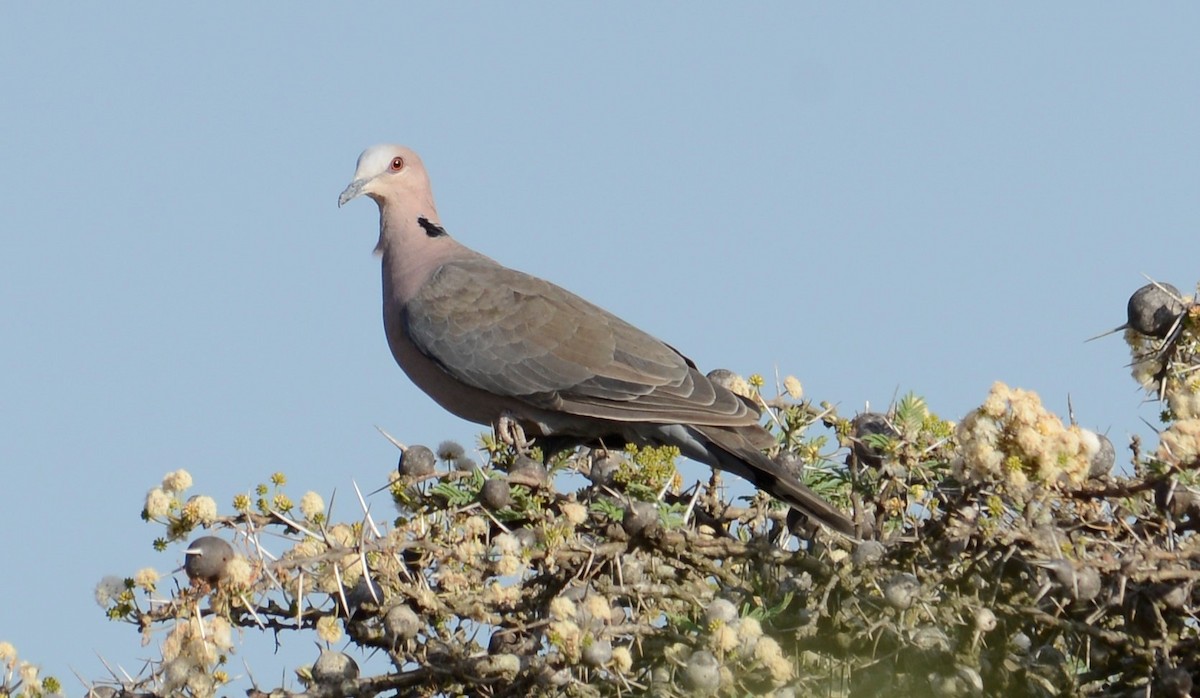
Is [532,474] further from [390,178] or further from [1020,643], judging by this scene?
[390,178]

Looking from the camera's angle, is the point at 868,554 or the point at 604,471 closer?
the point at 868,554

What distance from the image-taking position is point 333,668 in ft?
10.2

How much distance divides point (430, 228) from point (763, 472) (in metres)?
3.02

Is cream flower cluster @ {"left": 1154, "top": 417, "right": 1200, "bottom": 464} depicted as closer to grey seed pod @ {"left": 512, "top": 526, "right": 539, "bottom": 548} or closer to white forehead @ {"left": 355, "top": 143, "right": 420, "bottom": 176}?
grey seed pod @ {"left": 512, "top": 526, "right": 539, "bottom": 548}

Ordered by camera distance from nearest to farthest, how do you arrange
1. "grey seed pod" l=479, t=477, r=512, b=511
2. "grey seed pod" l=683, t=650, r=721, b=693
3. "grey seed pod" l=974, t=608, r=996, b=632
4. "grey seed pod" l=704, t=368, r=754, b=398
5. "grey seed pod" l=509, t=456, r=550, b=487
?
1. "grey seed pod" l=683, t=650, r=721, b=693
2. "grey seed pod" l=974, t=608, r=996, b=632
3. "grey seed pod" l=479, t=477, r=512, b=511
4. "grey seed pod" l=509, t=456, r=550, b=487
5. "grey seed pod" l=704, t=368, r=754, b=398

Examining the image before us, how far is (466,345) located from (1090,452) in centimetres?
390

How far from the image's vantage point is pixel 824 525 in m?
3.95

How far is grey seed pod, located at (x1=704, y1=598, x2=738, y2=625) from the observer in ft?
9.33

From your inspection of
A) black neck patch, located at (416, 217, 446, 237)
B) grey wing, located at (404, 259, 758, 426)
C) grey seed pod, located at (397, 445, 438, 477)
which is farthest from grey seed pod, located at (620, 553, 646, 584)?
black neck patch, located at (416, 217, 446, 237)

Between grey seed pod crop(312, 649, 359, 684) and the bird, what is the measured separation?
240cm

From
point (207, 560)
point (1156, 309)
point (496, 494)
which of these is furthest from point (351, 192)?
point (207, 560)

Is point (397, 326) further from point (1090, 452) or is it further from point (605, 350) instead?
point (1090, 452)

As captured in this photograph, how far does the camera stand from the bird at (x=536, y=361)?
5.82 metres

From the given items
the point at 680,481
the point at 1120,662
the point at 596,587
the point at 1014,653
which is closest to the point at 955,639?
the point at 1014,653
